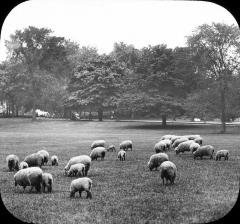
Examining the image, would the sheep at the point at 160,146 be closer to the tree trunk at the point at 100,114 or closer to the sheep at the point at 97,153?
the sheep at the point at 97,153

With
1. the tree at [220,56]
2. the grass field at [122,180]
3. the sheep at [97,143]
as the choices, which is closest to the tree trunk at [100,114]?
the grass field at [122,180]

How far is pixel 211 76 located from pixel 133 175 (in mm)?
5854

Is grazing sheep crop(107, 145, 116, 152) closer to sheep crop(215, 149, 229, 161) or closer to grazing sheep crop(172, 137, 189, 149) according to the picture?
grazing sheep crop(172, 137, 189, 149)

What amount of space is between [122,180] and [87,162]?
6.48ft

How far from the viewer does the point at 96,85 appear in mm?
17078

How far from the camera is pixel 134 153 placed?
18.9 metres

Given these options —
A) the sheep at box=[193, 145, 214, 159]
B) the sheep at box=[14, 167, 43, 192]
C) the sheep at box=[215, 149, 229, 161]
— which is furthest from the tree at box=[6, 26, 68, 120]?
the sheep at box=[215, 149, 229, 161]

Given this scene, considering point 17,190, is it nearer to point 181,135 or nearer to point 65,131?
point 65,131

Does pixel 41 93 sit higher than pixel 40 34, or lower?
lower

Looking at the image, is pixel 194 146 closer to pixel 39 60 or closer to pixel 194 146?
pixel 194 146

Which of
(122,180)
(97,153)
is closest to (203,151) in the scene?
(97,153)

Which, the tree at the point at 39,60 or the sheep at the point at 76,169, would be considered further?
the tree at the point at 39,60

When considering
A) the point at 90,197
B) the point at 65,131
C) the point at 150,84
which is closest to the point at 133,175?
the point at 90,197

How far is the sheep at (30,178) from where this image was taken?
412 inches
